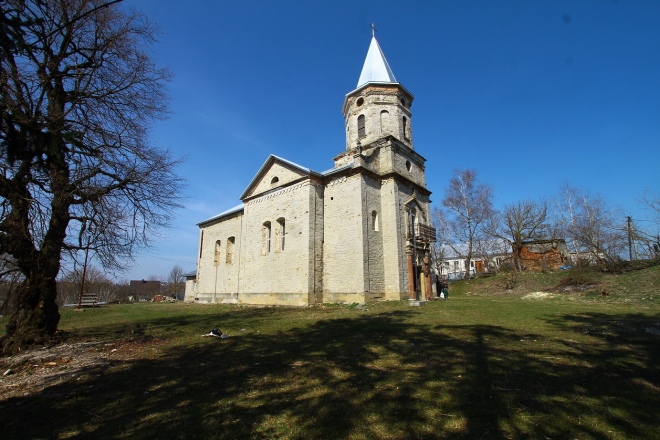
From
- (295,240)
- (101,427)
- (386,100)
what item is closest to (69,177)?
(101,427)

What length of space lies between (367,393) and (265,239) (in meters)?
19.6

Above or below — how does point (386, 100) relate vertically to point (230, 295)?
above

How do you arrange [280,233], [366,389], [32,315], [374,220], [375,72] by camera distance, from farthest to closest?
[375,72] < [280,233] < [374,220] < [32,315] < [366,389]

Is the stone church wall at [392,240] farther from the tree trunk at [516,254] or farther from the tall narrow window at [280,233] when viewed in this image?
the tree trunk at [516,254]

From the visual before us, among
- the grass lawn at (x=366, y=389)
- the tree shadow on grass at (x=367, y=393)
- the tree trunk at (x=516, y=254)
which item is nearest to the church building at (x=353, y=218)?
the grass lawn at (x=366, y=389)

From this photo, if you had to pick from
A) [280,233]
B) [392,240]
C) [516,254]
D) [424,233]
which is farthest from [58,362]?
[516,254]

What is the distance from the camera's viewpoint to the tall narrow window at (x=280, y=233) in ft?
74.1

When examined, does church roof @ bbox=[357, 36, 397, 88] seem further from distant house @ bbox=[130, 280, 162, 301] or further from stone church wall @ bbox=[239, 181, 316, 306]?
distant house @ bbox=[130, 280, 162, 301]

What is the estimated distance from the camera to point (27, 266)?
8789 millimetres

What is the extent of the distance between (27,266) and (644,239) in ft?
112

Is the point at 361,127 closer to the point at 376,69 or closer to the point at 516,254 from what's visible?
the point at 376,69

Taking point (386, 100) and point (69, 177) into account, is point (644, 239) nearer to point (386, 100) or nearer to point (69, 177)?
point (386, 100)

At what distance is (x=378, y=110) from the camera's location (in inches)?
936

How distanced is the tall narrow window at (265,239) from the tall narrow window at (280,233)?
1.10m
